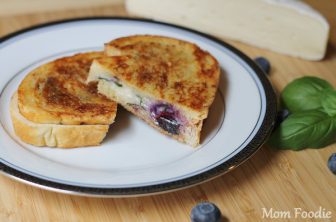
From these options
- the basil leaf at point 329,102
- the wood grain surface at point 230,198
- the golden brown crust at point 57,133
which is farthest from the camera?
the basil leaf at point 329,102

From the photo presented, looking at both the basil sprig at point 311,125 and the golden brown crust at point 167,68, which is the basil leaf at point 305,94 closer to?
the basil sprig at point 311,125

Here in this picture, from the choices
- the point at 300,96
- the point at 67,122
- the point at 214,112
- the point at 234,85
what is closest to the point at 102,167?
the point at 67,122

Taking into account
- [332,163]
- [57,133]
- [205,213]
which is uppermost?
[57,133]

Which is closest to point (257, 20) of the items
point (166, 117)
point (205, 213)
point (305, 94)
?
point (305, 94)

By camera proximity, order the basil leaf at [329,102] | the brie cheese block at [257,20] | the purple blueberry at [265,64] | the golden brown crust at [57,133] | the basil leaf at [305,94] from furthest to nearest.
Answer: the brie cheese block at [257,20], the purple blueberry at [265,64], the basil leaf at [305,94], the basil leaf at [329,102], the golden brown crust at [57,133]

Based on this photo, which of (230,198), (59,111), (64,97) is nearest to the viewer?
(230,198)

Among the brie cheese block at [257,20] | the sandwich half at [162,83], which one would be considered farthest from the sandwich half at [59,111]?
the brie cheese block at [257,20]

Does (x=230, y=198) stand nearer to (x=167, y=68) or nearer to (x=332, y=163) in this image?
(x=332, y=163)
